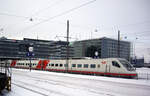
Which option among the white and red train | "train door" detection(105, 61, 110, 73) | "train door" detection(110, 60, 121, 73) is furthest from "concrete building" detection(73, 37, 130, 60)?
"train door" detection(110, 60, 121, 73)

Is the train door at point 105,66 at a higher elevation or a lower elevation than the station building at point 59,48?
lower

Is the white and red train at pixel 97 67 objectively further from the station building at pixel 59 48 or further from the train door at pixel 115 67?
the station building at pixel 59 48

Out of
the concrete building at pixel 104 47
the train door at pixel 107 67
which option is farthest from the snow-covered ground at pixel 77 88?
the concrete building at pixel 104 47

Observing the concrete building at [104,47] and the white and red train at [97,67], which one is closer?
the white and red train at [97,67]

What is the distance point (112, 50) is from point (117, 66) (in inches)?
3881

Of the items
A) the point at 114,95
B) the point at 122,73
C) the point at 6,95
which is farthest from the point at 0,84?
the point at 122,73

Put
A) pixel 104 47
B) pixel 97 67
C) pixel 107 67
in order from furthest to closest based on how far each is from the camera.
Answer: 1. pixel 104 47
2. pixel 97 67
3. pixel 107 67

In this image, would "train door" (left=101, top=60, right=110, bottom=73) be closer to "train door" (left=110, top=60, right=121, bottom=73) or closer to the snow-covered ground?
"train door" (left=110, top=60, right=121, bottom=73)

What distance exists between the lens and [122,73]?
23688 mm

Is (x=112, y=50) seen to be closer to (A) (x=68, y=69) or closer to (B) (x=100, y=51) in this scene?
(B) (x=100, y=51)

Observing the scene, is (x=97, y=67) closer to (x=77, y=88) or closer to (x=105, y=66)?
(x=105, y=66)

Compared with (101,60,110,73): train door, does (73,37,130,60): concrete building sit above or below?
above

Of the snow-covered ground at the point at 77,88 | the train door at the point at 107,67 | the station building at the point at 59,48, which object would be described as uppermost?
the station building at the point at 59,48

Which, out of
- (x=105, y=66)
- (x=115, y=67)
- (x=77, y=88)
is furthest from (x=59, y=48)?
(x=77, y=88)
